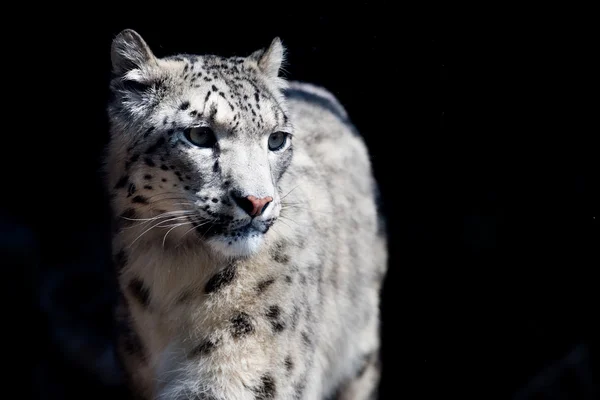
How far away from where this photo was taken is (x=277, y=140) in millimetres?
3463

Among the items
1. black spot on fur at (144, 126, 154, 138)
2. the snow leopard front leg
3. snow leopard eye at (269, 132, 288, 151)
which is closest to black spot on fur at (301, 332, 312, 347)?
snow leopard eye at (269, 132, 288, 151)

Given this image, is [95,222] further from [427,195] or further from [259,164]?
[259,164]

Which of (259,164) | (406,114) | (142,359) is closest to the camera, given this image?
(259,164)

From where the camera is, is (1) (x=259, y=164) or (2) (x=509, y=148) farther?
(2) (x=509, y=148)

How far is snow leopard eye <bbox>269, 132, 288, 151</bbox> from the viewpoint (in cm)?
343

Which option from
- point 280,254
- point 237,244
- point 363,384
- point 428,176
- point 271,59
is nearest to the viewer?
point 237,244

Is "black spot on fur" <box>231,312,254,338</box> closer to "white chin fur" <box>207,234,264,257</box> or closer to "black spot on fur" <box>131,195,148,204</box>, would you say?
"white chin fur" <box>207,234,264,257</box>

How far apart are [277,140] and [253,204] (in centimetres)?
53

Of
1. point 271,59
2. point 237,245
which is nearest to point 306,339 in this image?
point 237,245

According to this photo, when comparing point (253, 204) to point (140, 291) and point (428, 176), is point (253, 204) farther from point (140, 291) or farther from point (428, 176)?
point (428, 176)

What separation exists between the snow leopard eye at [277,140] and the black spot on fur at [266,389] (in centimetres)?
94

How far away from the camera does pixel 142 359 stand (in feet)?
12.4

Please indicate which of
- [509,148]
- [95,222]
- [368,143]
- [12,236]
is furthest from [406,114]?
[12,236]

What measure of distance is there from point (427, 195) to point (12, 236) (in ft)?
9.95
